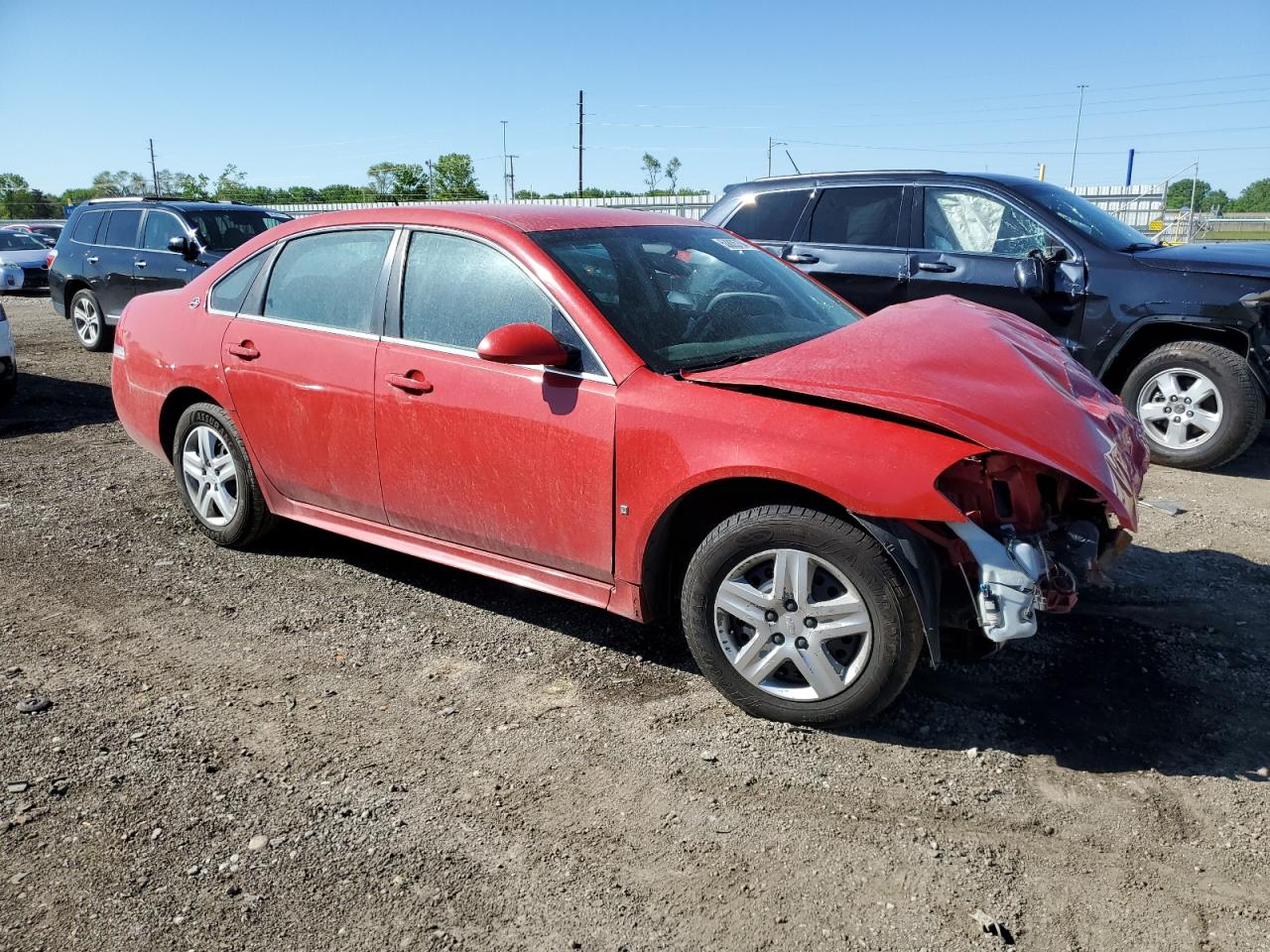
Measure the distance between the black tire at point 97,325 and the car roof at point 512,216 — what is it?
9.00 m

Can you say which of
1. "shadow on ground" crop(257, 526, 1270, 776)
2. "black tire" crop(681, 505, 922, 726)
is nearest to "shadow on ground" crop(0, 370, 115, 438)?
"shadow on ground" crop(257, 526, 1270, 776)

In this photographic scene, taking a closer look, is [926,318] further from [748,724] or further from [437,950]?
[437,950]

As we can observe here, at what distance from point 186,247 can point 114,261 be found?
1.52 m

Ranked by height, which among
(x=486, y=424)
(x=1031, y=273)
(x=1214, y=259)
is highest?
(x=1214, y=259)

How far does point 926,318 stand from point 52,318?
55.0 ft

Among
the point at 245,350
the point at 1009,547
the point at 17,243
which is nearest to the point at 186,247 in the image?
the point at 245,350

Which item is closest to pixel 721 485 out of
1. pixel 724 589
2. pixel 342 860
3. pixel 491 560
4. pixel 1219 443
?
pixel 724 589

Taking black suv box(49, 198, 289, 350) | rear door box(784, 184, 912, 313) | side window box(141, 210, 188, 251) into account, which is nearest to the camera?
rear door box(784, 184, 912, 313)

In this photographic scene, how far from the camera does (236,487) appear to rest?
487cm

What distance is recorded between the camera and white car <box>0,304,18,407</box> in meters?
8.63

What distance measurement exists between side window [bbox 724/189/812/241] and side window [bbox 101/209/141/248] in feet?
24.9

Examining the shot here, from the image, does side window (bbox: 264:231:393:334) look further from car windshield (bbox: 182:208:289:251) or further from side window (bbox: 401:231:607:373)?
car windshield (bbox: 182:208:289:251)

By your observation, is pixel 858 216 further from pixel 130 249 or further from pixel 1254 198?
pixel 1254 198

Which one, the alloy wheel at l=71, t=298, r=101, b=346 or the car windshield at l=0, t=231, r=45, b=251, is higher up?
the car windshield at l=0, t=231, r=45, b=251
